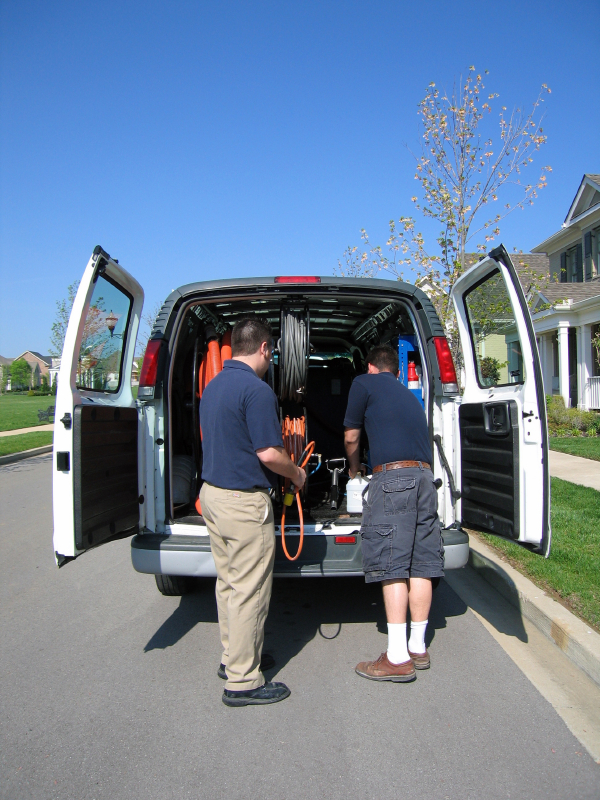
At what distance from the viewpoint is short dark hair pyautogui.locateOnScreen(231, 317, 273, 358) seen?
3320 mm

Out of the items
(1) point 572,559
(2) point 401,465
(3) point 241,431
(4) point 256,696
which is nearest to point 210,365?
(3) point 241,431

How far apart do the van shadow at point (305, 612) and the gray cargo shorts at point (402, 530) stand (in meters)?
0.79

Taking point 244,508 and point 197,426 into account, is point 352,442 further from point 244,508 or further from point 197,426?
point 197,426

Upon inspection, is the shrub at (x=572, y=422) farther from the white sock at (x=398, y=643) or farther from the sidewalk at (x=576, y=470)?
the white sock at (x=398, y=643)

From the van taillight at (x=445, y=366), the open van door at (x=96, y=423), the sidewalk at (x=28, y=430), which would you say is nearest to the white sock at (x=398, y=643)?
the van taillight at (x=445, y=366)

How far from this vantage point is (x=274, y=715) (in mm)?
3039

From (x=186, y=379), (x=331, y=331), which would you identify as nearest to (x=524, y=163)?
(x=331, y=331)

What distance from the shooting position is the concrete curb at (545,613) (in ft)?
11.3

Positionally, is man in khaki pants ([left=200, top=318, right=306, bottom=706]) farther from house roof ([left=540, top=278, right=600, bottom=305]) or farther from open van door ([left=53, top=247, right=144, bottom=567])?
house roof ([left=540, top=278, right=600, bottom=305])

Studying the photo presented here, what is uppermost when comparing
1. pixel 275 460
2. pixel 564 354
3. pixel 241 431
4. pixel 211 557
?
pixel 564 354

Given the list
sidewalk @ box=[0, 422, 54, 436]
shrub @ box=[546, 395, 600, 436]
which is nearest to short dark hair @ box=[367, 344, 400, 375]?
shrub @ box=[546, 395, 600, 436]

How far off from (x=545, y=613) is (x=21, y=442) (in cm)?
1689

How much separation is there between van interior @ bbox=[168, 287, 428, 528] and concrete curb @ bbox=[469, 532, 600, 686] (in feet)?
4.42

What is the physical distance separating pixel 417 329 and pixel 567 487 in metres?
5.26
